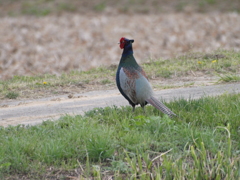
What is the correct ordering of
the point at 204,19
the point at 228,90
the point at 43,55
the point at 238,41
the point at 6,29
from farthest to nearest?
the point at 204,19
the point at 6,29
the point at 238,41
the point at 43,55
the point at 228,90

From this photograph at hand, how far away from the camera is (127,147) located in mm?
5812

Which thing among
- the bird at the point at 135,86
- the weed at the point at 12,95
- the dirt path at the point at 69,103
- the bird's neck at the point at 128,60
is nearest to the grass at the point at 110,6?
the weed at the point at 12,95

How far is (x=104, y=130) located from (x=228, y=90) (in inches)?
126

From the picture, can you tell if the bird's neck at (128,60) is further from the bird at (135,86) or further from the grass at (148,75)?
the grass at (148,75)

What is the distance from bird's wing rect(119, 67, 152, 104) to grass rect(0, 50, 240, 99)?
2.39m

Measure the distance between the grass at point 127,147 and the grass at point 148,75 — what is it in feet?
8.84

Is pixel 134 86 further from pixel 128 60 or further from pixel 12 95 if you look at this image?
pixel 12 95

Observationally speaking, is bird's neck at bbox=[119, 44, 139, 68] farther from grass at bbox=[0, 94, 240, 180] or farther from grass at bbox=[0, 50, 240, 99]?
grass at bbox=[0, 50, 240, 99]

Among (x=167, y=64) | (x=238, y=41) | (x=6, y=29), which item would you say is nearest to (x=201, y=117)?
(x=167, y=64)

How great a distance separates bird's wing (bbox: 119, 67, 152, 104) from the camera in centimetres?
677

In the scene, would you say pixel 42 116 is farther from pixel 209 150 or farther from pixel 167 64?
pixel 167 64

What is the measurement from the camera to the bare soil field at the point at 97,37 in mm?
13086

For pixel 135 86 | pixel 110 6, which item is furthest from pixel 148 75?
pixel 110 6

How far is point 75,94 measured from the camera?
29.9 feet
